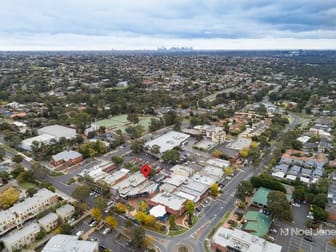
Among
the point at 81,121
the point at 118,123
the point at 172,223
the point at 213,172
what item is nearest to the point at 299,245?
the point at 172,223

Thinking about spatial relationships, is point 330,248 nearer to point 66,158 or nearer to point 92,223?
point 92,223

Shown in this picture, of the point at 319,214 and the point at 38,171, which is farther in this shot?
the point at 38,171

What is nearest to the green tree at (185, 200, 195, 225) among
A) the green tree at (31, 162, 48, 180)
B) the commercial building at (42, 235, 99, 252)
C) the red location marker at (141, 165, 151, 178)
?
the red location marker at (141, 165, 151, 178)

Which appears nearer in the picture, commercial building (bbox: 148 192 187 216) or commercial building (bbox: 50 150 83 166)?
commercial building (bbox: 148 192 187 216)

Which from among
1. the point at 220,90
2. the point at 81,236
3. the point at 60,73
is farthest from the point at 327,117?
the point at 60,73

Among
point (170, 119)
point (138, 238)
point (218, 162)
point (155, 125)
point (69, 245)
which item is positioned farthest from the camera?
point (170, 119)

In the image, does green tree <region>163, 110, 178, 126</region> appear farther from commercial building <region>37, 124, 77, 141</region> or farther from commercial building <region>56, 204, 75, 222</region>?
commercial building <region>56, 204, 75, 222</region>
